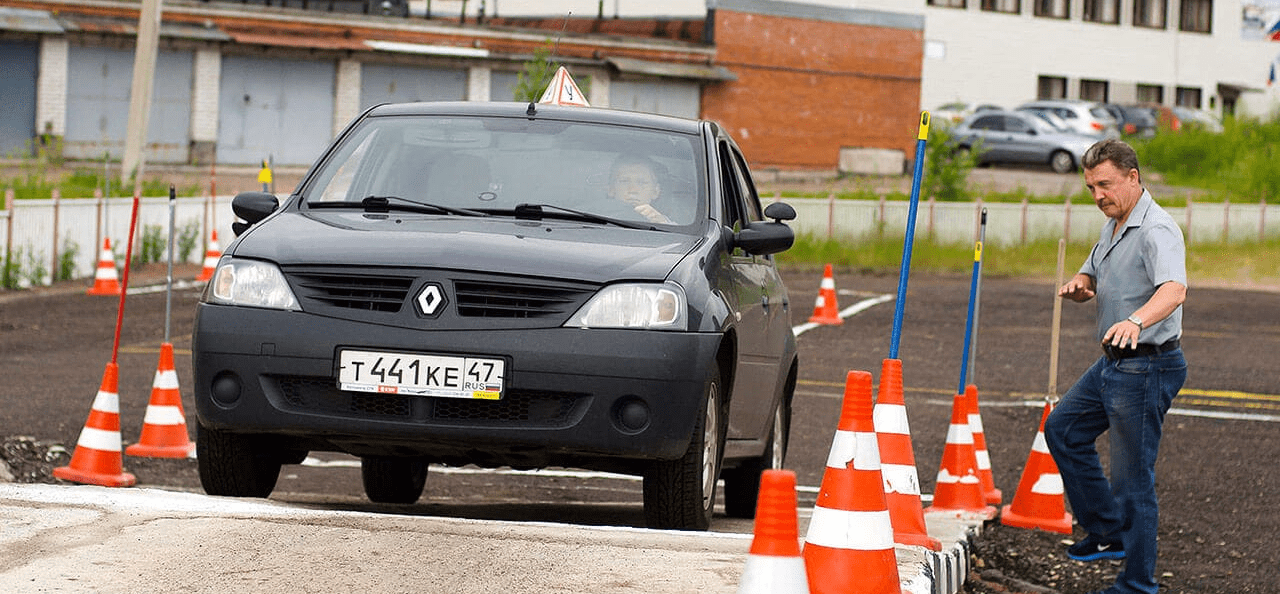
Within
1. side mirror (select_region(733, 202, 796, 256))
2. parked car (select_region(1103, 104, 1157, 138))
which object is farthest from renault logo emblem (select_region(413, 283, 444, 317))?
parked car (select_region(1103, 104, 1157, 138))

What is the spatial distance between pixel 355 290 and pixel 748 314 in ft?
5.37

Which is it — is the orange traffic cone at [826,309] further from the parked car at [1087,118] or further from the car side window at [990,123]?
the car side window at [990,123]

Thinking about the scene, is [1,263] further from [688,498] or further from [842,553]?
[842,553]

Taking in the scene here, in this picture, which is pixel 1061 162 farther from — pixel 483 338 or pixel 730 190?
pixel 483 338

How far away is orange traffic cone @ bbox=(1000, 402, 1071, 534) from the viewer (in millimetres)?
8781

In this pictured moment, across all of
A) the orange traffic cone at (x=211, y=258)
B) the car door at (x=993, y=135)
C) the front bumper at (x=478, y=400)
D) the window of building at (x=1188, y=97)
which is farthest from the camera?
the window of building at (x=1188, y=97)

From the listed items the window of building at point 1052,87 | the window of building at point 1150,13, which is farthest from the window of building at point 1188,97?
the window of building at point 1052,87

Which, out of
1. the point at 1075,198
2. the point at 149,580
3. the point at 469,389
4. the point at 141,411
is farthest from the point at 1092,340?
the point at 1075,198

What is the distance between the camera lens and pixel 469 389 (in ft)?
19.9

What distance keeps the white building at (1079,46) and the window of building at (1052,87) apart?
0.04 metres

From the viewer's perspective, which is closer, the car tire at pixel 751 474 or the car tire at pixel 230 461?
the car tire at pixel 230 461

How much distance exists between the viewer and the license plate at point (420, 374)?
6059 mm

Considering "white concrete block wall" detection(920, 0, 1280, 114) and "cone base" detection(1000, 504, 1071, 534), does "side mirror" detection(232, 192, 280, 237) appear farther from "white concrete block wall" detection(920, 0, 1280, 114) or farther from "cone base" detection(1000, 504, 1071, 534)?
"white concrete block wall" detection(920, 0, 1280, 114)

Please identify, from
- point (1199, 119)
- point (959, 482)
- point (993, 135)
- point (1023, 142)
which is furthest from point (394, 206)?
point (1199, 119)
